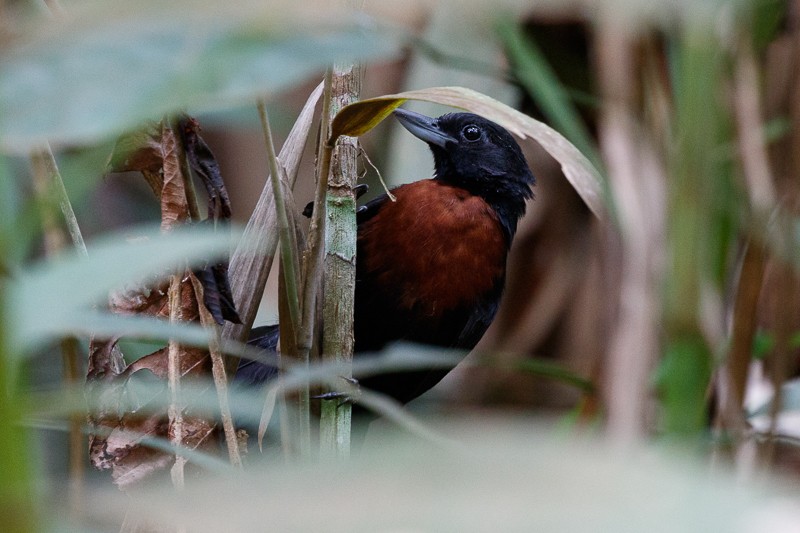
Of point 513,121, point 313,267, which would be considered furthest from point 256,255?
point 513,121

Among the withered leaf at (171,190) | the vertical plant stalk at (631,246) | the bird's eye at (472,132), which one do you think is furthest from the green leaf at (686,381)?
the bird's eye at (472,132)

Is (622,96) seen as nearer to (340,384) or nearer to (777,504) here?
(340,384)

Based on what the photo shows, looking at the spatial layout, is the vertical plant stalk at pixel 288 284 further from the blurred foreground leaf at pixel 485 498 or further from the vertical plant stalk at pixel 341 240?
the blurred foreground leaf at pixel 485 498

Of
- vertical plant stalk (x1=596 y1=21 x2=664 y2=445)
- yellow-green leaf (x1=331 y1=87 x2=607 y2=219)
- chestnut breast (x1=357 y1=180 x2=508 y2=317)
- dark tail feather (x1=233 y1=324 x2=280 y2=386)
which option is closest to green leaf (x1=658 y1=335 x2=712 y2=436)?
yellow-green leaf (x1=331 y1=87 x2=607 y2=219)

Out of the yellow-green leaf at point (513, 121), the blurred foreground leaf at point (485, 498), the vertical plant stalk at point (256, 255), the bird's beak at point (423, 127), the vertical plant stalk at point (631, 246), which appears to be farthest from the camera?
the bird's beak at point (423, 127)

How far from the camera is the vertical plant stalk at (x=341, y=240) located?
1.46 metres

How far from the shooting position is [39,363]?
11.3ft

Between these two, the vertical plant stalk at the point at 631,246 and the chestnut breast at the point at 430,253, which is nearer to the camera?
the vertical plant stalk at the point at 631,246

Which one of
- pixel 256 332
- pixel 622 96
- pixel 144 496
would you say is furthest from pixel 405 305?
pixel 144 496

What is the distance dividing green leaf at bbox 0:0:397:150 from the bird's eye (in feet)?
7.72

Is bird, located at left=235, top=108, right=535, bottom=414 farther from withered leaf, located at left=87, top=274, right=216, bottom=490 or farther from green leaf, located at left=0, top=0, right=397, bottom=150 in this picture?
green leaf, located at left=0, top=0, right=397, bottom=150

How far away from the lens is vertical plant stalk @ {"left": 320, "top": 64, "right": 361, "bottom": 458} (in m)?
1.46

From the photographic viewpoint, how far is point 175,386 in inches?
50.6

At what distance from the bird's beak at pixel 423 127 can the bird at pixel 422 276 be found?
0.06 feet
